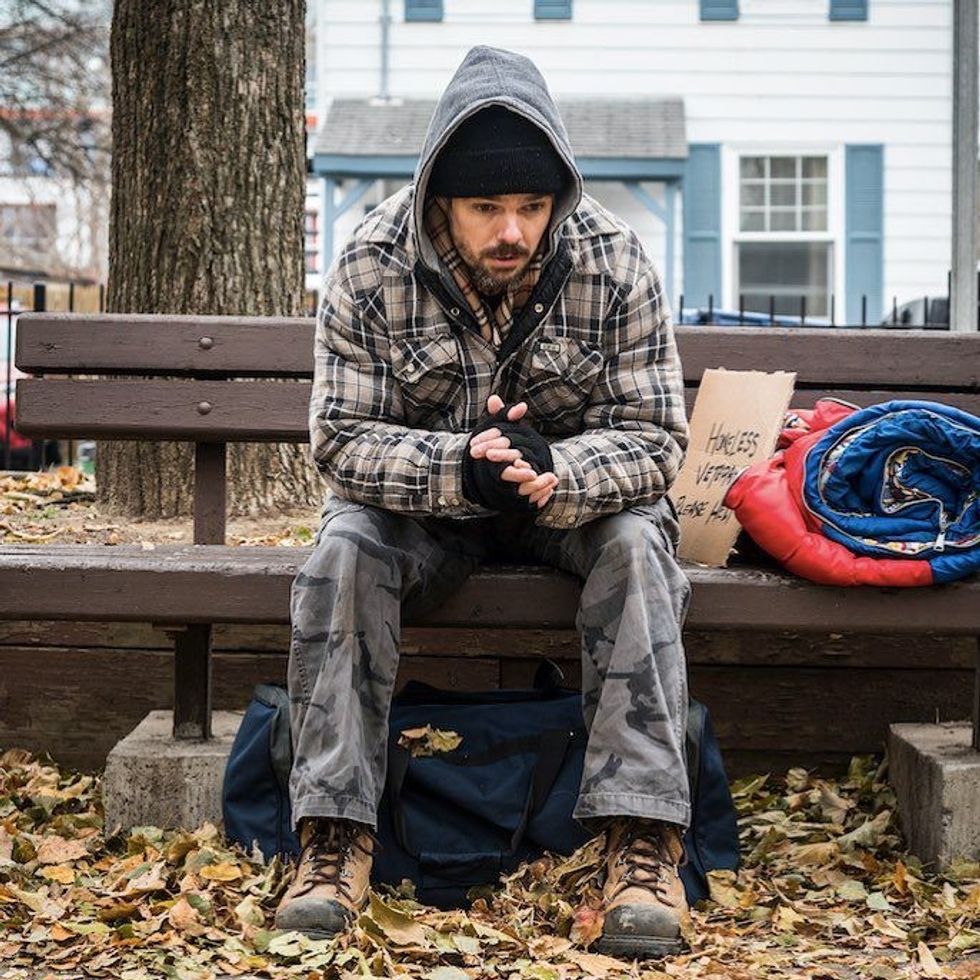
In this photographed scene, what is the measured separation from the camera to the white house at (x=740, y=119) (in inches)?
587

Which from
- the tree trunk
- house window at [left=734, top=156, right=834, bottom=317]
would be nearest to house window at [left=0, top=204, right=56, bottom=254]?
house window at [left=734, top=156, right=834, bottom=317]

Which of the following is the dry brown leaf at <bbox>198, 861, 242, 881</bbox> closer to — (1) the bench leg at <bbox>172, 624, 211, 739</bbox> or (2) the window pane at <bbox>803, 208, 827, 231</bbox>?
(1) the bench leg at <bbox>172, 624, 211, 739</bbox>

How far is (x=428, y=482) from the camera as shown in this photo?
3.19 metres

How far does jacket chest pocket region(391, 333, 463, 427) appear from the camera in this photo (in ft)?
10.9

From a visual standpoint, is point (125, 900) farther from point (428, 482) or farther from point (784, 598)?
point (784, 598)

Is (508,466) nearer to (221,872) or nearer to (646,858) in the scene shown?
(646,858)

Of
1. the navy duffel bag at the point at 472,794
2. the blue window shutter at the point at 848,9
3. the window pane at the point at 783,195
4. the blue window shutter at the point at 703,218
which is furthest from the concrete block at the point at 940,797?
the blue window shutter at the point at 848,9

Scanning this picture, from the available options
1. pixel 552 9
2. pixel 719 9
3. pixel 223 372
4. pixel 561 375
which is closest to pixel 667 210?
pixel 719 9

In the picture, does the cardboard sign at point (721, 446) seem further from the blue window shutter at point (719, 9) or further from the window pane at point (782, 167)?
the blue window shutter at point (719, 9)

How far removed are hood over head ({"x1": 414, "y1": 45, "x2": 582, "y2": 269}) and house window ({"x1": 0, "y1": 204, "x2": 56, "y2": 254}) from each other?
91.6 feet

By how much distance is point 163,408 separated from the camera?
3.98m

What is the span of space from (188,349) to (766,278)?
1191cm

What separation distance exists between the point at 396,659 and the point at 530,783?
1.30ft

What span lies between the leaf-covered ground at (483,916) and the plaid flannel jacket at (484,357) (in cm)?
84
